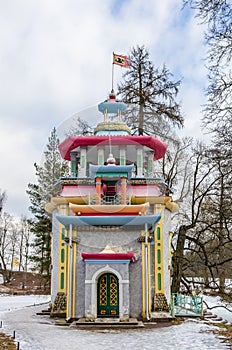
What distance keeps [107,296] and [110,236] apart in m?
1.90

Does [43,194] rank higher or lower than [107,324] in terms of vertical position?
higher

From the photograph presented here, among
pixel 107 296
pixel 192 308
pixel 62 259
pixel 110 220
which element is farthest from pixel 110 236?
pixel 192 308

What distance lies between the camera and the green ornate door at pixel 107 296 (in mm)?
13250

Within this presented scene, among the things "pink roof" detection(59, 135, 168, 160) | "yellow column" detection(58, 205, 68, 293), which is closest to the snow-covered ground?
"yellow column" detection(58, 205, 68, 293)

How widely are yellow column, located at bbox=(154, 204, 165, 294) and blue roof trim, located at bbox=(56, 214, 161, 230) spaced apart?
3.68 ft

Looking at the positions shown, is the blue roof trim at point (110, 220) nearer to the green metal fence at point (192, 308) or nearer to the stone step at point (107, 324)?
the stone step at point (107, 324)

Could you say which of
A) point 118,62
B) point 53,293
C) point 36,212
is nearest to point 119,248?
point 53,293

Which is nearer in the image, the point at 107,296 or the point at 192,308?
the point at 107,296

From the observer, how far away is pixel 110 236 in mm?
14039

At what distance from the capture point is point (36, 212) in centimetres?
2639

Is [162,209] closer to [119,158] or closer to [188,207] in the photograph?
[119,158]

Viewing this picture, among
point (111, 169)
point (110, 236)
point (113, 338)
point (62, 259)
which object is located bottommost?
point (113, 338)

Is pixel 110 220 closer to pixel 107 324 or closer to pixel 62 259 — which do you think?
pixel 62 259

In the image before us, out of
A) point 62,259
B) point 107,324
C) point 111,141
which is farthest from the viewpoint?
point 111,141
